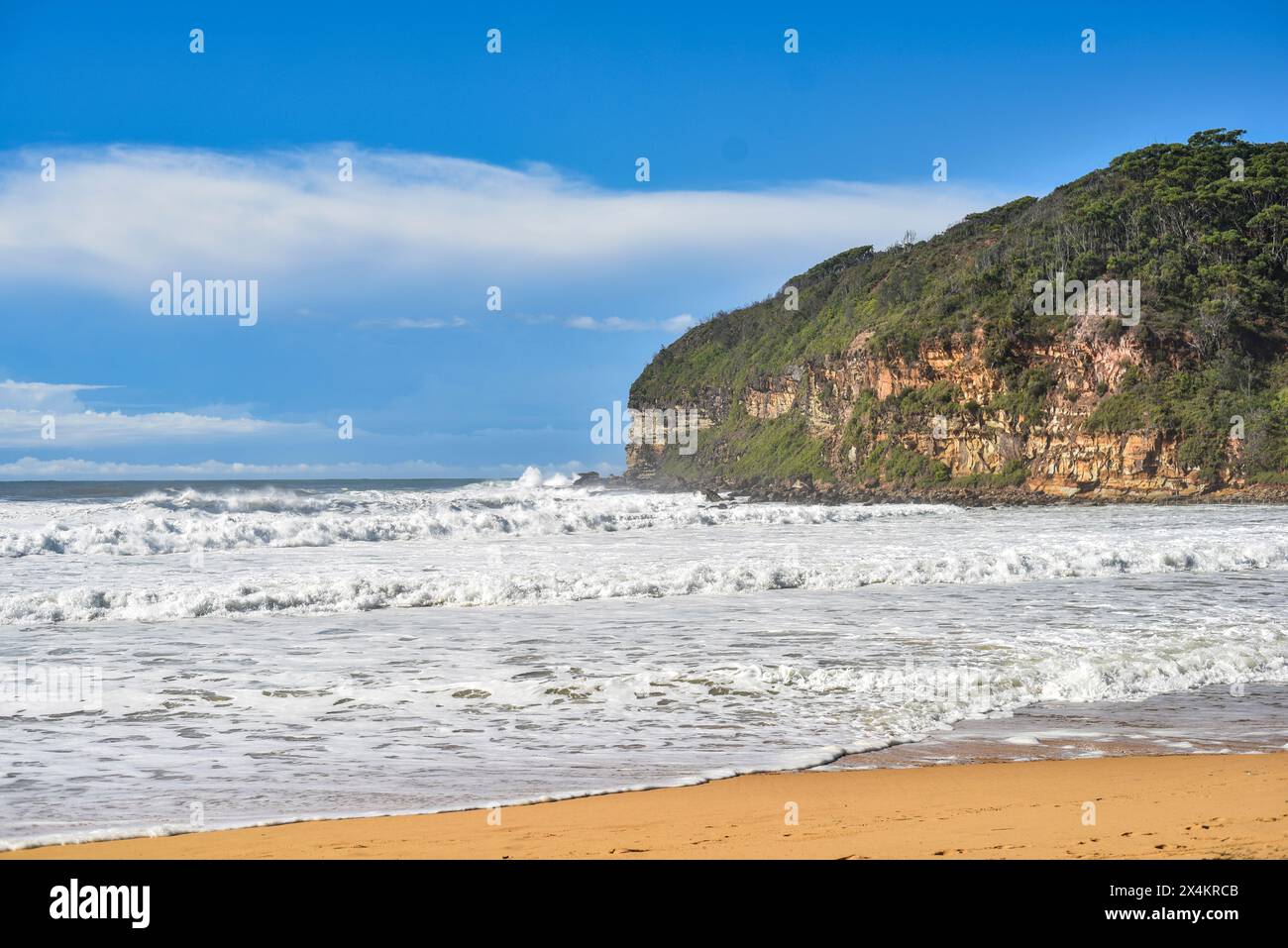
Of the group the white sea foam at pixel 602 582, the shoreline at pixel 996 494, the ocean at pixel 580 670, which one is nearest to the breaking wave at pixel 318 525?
the ocean at pixel 580 670

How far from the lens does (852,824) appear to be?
16.8 ft

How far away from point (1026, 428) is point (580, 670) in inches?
1701

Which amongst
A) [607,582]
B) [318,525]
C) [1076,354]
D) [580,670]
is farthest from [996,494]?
[580,670]

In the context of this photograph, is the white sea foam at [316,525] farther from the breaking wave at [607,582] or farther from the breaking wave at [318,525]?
the breaking wave at [607,582]

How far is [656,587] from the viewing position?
1608cm

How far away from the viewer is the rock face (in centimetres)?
4262

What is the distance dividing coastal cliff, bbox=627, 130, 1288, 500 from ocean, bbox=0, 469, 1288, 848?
2388cm

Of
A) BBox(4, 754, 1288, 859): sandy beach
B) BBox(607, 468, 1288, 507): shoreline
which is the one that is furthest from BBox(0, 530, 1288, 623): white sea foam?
BBox(607, 468, 1288, 507): shoreline

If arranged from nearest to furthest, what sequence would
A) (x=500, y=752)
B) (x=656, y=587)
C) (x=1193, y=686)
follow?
(x=500, y=752) < (x=1193, y=686) < (x=656, y=587)

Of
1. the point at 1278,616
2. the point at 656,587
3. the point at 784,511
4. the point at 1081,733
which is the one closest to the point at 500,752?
the point at 1081,733

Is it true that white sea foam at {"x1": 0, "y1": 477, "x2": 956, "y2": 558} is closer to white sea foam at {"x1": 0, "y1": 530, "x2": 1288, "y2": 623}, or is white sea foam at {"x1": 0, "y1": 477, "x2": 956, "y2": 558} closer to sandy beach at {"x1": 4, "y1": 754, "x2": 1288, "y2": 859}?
white sea foam at {"x1": 0, "y1": 530, "x2": 1288, "y2": 623}

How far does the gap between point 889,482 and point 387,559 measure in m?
38.2
